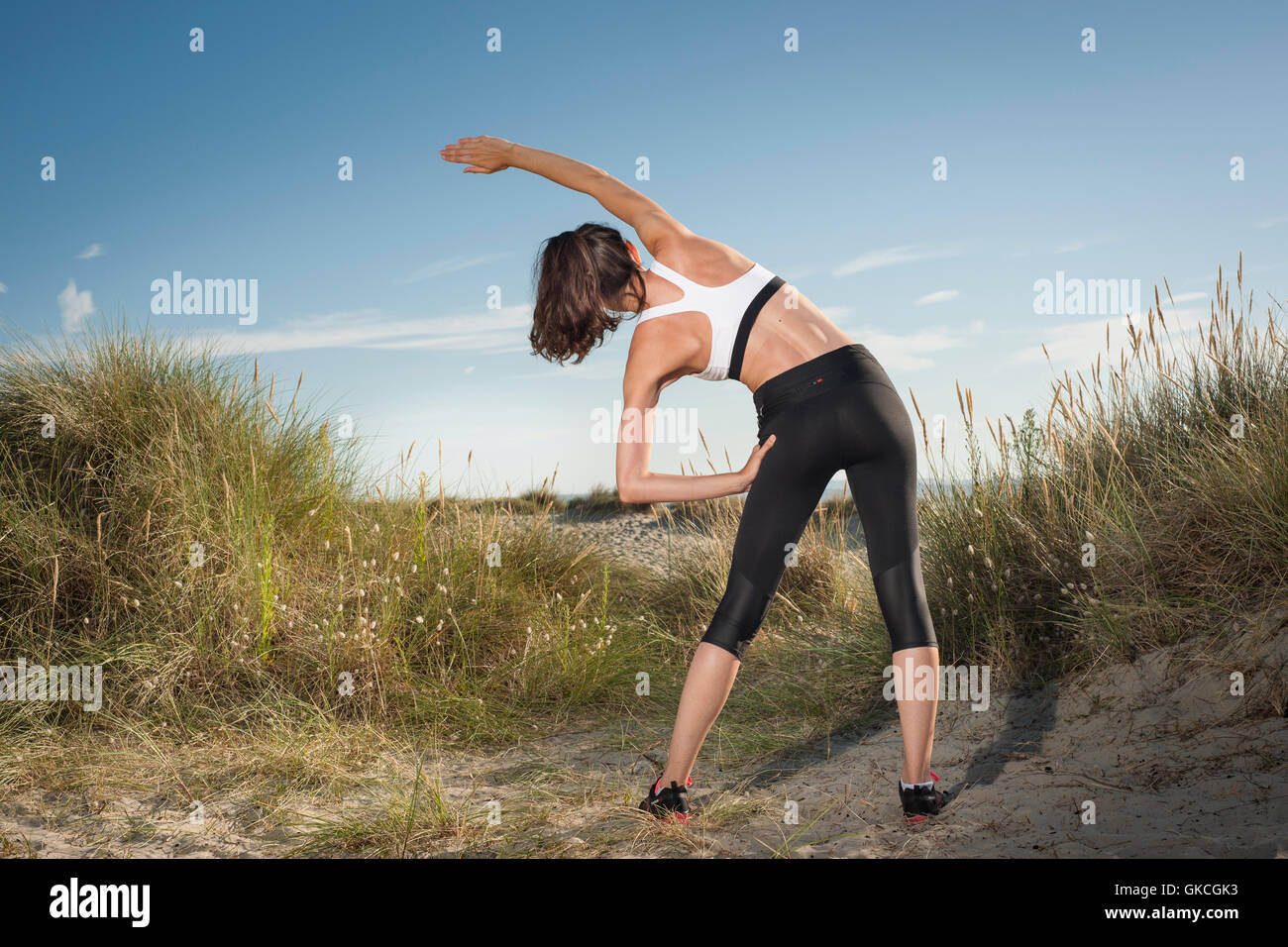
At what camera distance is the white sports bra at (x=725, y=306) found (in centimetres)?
270

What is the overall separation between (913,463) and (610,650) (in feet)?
9.27

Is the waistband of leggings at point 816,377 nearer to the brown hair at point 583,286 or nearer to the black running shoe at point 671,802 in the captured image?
the brown hair at point 583,286

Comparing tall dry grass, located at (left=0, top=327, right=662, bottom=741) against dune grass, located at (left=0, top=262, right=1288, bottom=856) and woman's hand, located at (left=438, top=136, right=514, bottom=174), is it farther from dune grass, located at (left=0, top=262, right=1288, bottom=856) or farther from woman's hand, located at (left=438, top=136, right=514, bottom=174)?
woman's hand, located at (left=438, top=136, right=514, bottom=174)

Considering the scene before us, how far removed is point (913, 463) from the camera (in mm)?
2762

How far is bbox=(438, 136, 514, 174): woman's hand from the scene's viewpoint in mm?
3148

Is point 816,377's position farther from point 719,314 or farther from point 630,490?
point 630,490

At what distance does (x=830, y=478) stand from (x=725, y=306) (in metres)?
0.66

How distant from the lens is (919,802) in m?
2.75

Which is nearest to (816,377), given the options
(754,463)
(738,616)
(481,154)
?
(754,463)

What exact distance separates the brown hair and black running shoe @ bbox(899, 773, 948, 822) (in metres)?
1.83

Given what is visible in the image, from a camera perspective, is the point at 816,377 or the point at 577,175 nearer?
the point at 816,377

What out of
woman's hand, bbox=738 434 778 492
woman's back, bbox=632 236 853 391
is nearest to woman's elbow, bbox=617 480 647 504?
woman's hand, bbox=738 434 778 492
